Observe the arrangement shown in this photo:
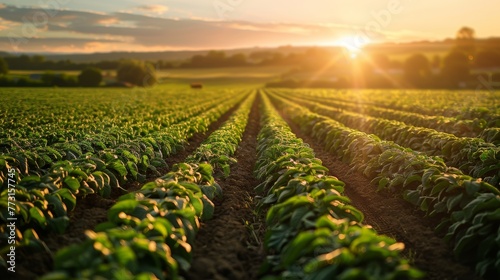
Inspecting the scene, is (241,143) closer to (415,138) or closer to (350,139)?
(350,139)

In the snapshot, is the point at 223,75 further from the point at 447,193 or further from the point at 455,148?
the point at 447,193

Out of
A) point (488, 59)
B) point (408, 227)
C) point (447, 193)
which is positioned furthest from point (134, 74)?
point (447, 193)

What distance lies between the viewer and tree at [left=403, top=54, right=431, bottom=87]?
92000 millimetres

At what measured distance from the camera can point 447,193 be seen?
22.5ft

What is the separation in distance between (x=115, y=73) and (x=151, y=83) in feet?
27.2

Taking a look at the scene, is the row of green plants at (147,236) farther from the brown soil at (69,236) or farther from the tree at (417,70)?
the tree at (417,70)

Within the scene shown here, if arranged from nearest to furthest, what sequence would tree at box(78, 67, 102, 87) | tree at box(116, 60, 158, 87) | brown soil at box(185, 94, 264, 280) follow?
brown soil at box(185, 94, 264, 280) < tree at box(78, 67, 102, 87) < tree at box(116, 60, 158, 87)

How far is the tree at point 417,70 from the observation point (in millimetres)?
92000

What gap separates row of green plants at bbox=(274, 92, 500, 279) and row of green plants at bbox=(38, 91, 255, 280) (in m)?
3.28

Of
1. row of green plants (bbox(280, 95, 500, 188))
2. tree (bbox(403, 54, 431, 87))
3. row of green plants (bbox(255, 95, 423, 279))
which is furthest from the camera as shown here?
tree (bbox(403, 54, 431, 87))

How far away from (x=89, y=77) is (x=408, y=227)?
86300 millimetres

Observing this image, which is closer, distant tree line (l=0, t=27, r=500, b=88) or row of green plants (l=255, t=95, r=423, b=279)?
row of green plants (l=255, t=95, r=423, b=279)

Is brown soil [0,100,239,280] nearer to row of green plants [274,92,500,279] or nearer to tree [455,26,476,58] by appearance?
row of green plants [274,92,500,279]

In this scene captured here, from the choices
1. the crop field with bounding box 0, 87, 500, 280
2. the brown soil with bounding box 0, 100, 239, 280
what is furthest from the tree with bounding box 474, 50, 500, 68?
the brown soil with bounding box 0, 100, 239, 280
